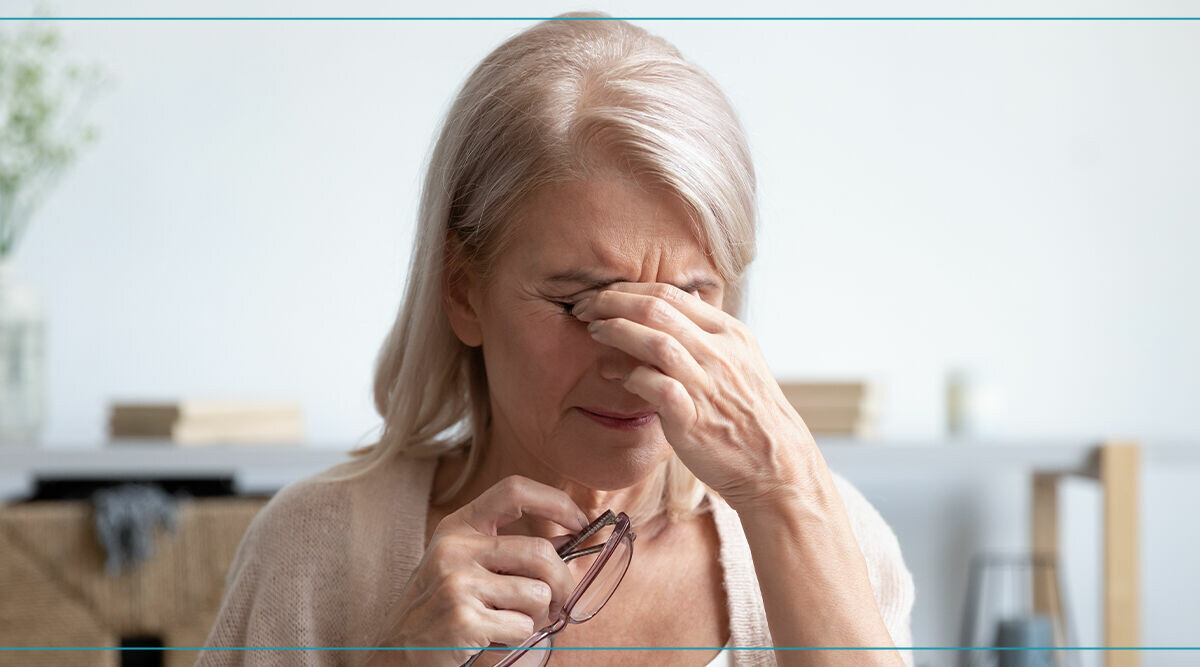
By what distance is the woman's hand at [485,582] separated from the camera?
642 mm

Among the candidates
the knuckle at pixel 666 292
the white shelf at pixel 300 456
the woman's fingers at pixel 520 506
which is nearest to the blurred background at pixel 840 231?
the white shelf at pixel 300 456

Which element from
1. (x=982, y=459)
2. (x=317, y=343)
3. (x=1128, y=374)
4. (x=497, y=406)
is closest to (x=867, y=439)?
(x=982, y=459)

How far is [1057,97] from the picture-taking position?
175 centimetres

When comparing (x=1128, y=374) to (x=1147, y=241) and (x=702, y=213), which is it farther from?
(x=702, y=213)

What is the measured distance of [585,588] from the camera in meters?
0.65

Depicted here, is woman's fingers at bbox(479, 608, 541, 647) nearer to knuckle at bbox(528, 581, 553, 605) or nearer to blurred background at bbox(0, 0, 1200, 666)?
knuckle at bbox(528, 581, 553, 605)

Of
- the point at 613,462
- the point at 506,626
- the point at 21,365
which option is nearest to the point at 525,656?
the point at 506,626

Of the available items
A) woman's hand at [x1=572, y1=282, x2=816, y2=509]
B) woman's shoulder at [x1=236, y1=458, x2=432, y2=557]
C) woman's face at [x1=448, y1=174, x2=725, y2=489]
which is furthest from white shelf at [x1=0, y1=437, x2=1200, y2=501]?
woman's hand at [x1=572, y1=282, x2=816, y2=509]

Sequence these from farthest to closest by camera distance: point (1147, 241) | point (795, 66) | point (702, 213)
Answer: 1. point (1147, 241)
2. point (795, 66)
3. point (702, 213)

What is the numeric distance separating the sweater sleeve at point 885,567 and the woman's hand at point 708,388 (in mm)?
213

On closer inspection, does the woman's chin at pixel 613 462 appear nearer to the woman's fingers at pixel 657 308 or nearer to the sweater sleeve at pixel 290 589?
the woman's fingers at pixel 657 308

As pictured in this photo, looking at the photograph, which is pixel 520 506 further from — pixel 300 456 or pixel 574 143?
pixel 300 456

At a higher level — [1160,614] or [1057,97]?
[1057,97]

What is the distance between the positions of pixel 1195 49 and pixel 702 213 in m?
0.37
